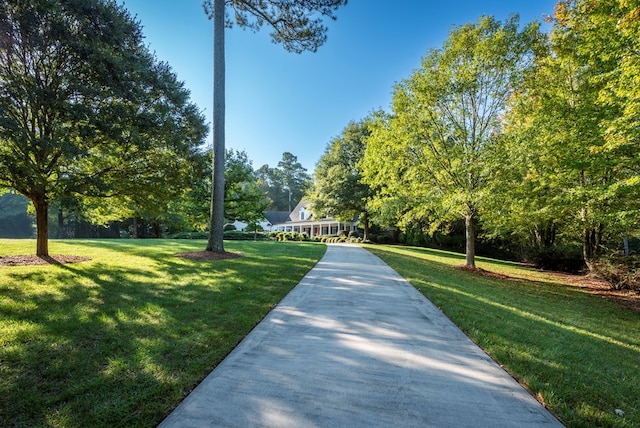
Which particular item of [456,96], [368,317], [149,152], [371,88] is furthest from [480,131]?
[149,152]

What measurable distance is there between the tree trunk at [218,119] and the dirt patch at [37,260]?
12.6 ft

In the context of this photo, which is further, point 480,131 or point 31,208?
point 480,131

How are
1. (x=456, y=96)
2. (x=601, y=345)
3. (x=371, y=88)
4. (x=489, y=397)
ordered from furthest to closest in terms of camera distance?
(x=371, y=88), (x=456, y=96), (x=601, y=345), (x=489, y=397)

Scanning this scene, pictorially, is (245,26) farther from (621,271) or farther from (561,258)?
(561,258)

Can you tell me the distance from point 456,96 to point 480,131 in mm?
1723

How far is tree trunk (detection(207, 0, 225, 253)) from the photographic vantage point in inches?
396

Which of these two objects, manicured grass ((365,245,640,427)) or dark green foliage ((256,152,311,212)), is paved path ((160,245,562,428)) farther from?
dark green foliage ((256,152,311,212))

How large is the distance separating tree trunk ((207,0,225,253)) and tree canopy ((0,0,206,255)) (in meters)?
1.45

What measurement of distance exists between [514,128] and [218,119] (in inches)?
419

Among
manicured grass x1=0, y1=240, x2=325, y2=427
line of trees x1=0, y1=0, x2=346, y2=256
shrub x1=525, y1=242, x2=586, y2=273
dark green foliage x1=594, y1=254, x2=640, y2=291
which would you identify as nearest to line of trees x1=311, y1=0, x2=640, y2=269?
dark green foliage x1=594, y1=254, x2=640, y2=291

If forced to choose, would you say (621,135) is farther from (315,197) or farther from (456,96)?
(315,197)

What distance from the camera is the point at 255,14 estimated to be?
11.6m

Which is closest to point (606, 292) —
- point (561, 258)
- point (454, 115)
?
point (561, 258)

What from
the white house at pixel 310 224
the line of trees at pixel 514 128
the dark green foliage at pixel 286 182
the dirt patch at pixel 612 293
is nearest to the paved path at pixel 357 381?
the line of trees at pixel 514 128
